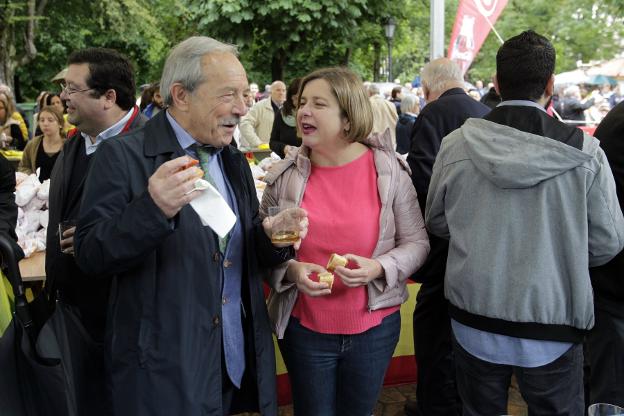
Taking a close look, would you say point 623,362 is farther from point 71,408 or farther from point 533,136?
point 71,408

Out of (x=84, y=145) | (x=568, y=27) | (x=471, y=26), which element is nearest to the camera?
(x=84, y=145)

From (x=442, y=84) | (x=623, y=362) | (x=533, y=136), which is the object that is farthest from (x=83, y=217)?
(x=442, y=84)

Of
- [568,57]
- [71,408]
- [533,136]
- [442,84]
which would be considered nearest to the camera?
[71,408]

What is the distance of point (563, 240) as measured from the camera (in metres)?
2.14

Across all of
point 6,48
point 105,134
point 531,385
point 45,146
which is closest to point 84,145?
point 105,134

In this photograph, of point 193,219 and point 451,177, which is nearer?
point 193,219

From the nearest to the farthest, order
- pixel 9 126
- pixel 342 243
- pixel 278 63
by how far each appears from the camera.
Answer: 1. pixel 342 243
2. pixel 9 126
3. pixel 278 63

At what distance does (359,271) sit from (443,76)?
7.17 ft

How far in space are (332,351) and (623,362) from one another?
1320mm

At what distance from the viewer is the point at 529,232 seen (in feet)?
7.04

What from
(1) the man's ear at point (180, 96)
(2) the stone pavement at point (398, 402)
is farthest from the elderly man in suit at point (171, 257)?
(2) the stone pavement at point (398, 402)

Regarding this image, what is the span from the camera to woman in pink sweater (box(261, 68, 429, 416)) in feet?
7.95

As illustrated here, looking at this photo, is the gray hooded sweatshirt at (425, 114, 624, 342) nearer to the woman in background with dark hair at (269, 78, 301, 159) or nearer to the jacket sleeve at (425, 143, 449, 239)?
the jacket sleeve at (425, 143, 449, 239)

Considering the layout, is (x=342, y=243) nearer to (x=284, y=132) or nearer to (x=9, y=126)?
(x=284, y=132)
